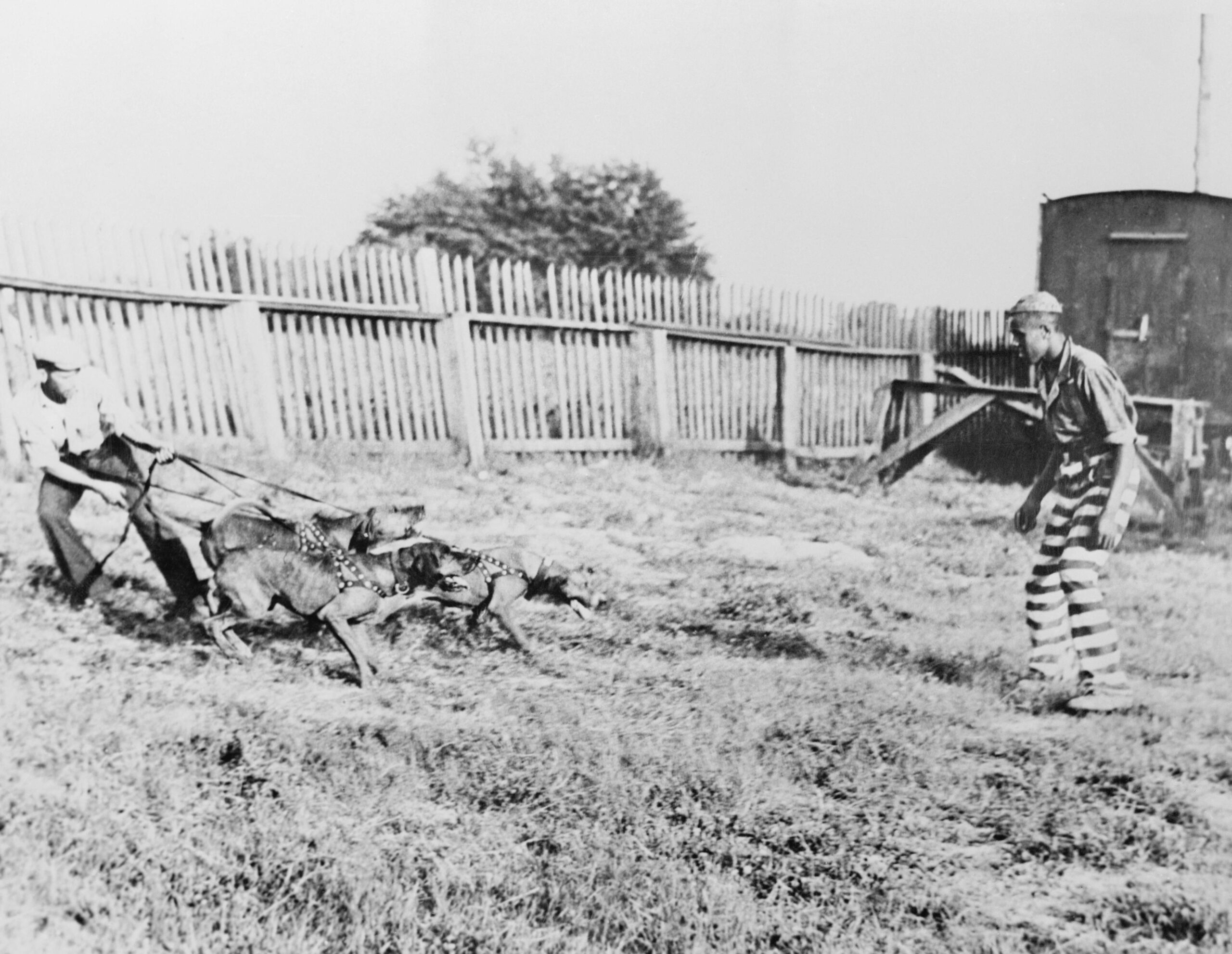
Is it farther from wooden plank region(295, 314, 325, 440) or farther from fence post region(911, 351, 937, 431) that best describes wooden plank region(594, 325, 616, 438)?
fence post region(911, 351, 937, 431)

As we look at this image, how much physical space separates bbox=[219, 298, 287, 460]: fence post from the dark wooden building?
11.0ft

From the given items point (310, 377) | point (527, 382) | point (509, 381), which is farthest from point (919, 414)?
point (310, 377)

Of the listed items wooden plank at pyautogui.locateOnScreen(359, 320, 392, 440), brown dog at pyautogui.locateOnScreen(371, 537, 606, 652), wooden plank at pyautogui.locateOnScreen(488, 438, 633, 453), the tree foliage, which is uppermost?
the tree foliage

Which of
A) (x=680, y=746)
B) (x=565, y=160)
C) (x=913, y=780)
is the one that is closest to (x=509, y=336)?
(x=565, y=160)

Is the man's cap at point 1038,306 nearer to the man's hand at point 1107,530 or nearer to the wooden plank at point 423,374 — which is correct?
the man's hand at point 1107,530

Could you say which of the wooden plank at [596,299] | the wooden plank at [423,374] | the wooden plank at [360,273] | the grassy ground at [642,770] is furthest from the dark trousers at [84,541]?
the wooden plank at [596,299]

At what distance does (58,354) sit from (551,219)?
2974mm

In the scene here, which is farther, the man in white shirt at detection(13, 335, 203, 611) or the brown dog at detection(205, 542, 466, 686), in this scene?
the man in white shirt at detection(13, 335, 203, 611)

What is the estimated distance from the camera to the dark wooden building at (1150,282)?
3.79 metres

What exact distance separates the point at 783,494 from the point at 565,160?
200 centimetres

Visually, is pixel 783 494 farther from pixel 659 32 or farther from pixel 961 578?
pixel 659 32

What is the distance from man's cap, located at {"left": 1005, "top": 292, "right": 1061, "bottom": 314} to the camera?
264 centimetres

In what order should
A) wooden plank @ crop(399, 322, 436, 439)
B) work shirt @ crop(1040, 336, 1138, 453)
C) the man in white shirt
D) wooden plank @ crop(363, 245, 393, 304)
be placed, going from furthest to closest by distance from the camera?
wooden plank @ crop(363, 245, 393, 304) → wooden plank @ crop(399, 322, 436, 439) → the man in white shirt → work shirt @ crop(1040, 336, 1138, 453)

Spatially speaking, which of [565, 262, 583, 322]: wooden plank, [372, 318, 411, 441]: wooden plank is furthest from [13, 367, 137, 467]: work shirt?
[565, 262, 583, 322]: wooden plank
